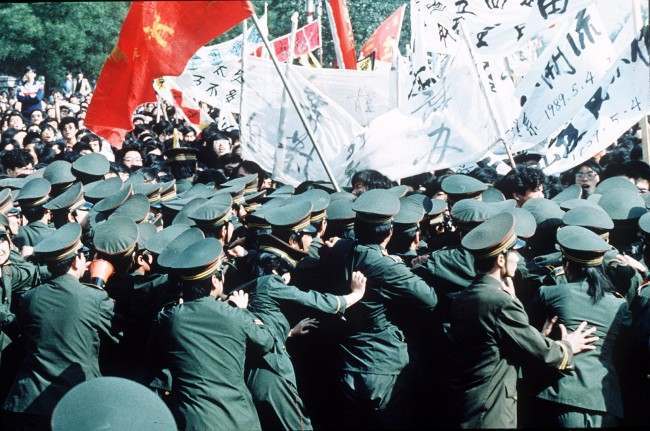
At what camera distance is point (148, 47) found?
472 centimetres

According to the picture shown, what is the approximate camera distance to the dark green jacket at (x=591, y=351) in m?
3.78

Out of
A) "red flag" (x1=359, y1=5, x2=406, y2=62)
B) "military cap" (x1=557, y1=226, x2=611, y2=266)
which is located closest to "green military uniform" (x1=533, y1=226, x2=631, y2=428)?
"military cap" (x1=557, y1=226, x2=611, y2=266)

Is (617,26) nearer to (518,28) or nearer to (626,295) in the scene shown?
(518,28)

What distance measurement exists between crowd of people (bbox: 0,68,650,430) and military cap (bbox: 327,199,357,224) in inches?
0.4

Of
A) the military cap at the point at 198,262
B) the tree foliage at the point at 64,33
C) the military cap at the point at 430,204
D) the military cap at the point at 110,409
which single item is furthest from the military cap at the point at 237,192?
the tree foliage at the point at 64,33

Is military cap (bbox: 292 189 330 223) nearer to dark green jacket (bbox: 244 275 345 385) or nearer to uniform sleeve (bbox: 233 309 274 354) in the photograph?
dark green jacket (bbox: 244 275 345 385)

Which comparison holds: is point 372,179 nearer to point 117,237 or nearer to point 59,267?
point 117,237

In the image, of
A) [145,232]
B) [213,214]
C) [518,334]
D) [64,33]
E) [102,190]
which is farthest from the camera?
[64,33]

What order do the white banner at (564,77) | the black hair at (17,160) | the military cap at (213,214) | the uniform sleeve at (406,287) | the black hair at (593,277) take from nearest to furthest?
1. the black hair at (593,277)
2. the uniform sleeve at (406,287)
3. the military cap at (213,214)
4. the white banner at (564,77)
5. the black hair at (17,160)

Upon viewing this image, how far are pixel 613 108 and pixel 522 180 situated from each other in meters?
1.10

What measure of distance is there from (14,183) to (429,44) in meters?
4.35

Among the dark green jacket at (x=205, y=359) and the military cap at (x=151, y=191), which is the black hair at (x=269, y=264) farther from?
the military cap at (x=151, y=191)

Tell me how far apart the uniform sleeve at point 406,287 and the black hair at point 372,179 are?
1986mm

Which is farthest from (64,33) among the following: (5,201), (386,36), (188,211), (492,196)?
(492,196)
